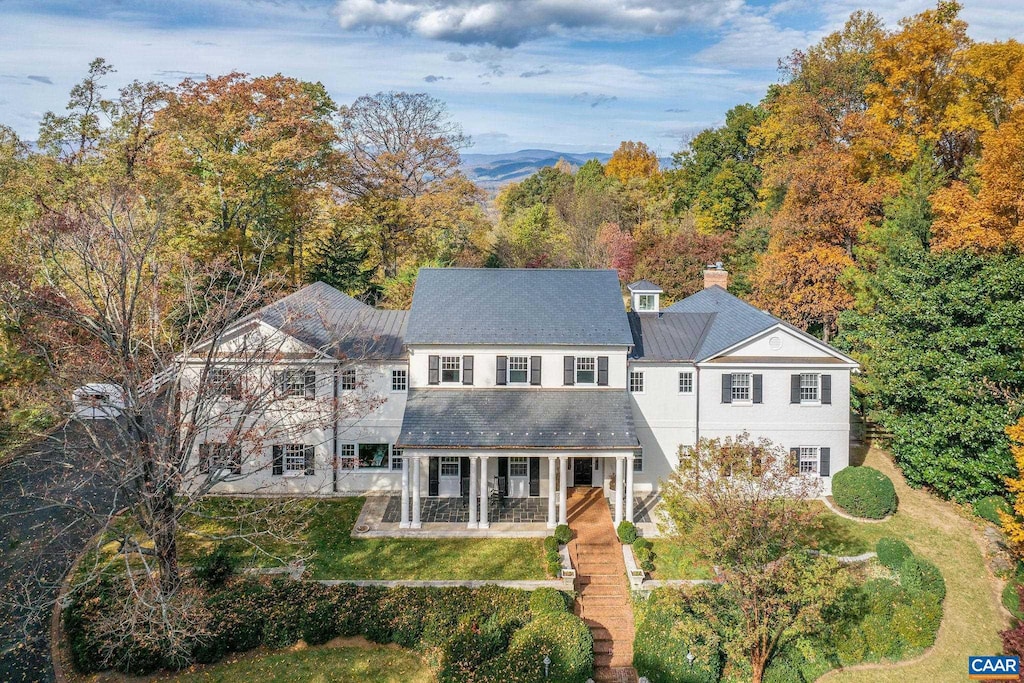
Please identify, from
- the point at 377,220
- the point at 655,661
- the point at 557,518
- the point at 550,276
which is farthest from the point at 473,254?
the point at 655,661

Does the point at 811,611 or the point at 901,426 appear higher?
the point at 901,426

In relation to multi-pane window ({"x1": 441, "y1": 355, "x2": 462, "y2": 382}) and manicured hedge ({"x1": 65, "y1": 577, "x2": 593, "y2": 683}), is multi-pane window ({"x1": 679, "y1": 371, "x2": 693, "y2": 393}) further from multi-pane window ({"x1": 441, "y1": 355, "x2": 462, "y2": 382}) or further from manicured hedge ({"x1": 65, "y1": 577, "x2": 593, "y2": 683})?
manicured hedge ({"x1": 65, "y1": 577, "x2": 593, "y2": 683})

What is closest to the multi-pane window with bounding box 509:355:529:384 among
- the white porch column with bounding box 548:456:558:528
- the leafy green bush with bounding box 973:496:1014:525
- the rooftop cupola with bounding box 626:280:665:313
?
the white porch column with bounding box 548:456:558:528

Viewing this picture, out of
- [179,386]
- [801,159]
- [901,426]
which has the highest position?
[801,159]

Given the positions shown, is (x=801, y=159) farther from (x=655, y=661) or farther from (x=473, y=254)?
(x=655, y=661)

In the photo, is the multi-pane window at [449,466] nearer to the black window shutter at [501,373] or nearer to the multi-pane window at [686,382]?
the black window shutter at [501,373]

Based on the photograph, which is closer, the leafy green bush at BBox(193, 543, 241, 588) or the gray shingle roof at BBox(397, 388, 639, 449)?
the leafy green bush at BBox(193, 543, 241, 588)
